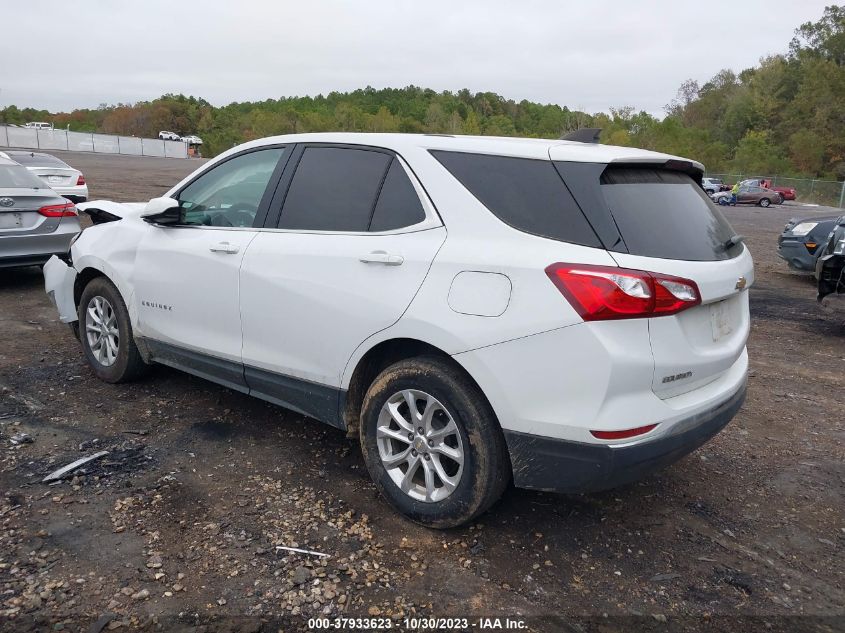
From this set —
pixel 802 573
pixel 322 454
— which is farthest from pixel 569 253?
pixel 322 454

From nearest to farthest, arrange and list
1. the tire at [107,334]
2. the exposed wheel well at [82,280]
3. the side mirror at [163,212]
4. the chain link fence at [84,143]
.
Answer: the side mirror at [163,212]
the tire at [107,334]
the exposed wheel well at [82,280]
the chain link fence at [84,143]

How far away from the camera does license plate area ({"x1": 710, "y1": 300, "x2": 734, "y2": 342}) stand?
3111 millimetres

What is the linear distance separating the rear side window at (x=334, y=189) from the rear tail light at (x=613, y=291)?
115cm

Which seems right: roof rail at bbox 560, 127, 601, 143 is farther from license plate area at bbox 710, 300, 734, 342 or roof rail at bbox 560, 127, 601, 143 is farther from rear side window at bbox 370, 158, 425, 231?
license plate area at bbox 710, 300, 734, 342

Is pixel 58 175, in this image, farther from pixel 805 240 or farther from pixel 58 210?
pixel 805 240

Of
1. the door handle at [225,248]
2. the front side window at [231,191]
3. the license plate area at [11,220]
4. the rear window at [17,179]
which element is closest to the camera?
the door handle at [225,248]

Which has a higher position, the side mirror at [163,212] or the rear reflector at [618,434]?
the side mirror at [163,212]


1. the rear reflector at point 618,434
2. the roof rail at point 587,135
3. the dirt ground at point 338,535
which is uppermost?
the roof rail at point 587,135

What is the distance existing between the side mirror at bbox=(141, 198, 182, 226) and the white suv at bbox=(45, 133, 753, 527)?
1.13 ft

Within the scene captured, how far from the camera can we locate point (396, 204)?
340cm

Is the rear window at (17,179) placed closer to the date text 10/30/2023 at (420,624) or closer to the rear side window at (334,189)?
the rear side window at (334,189)

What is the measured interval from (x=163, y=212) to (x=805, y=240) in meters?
8.83

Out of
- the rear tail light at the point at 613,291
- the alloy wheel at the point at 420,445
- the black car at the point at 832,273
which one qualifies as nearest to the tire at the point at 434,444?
the alloy wheel at the point at 420,445

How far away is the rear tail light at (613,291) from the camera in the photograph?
2713mm
